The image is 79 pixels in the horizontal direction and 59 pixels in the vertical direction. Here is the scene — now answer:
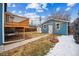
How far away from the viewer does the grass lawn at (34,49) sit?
1.87 meters

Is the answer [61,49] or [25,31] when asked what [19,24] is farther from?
[61,49]

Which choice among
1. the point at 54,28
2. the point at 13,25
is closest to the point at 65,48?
the point at 54,28

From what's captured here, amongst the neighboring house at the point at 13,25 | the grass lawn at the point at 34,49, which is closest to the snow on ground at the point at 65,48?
the grass lawn at the point at 34,49

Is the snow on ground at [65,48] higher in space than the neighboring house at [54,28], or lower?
lower

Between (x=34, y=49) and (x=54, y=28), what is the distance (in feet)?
1.01

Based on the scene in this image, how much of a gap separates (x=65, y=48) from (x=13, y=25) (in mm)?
597

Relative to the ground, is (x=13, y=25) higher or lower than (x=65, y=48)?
higher

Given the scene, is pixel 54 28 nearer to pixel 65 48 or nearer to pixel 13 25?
pixel 65 48

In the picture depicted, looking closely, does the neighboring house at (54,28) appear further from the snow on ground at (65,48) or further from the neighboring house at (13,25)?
the neighboring house at (13,25)

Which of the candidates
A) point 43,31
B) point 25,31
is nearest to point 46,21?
point 43,31

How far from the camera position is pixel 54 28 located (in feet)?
6.28

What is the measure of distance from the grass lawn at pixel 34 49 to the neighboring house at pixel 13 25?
135 mm

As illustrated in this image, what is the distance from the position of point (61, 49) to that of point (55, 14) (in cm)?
37

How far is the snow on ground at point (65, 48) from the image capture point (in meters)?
1.86
